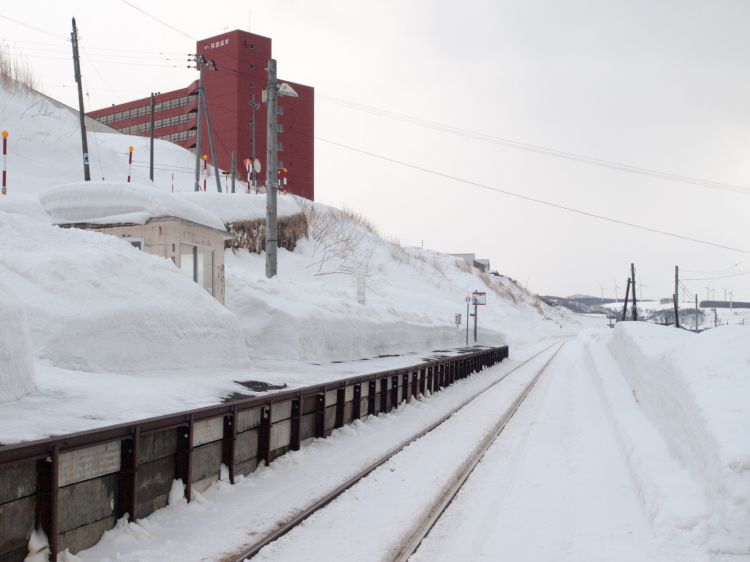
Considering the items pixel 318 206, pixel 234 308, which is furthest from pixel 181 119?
pixel 234 308

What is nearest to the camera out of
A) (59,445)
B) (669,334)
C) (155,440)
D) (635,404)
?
(59,445)

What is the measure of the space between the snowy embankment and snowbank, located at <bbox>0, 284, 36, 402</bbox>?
7.70 m

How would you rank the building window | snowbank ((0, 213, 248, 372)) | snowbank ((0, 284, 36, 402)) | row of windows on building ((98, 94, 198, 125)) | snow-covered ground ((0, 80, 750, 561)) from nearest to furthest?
1. snow-covered ground ((0, 80, 750, 561))
2. snowbank ((0, 284, 36, 402))
3. snowbank ((0, 213, 248, 372))
4. the building window
5. row of windows on building ((98, 94, 198, 125))

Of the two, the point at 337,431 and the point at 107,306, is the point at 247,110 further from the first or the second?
the point at 337,431

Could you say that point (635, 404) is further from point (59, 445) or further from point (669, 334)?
point (59, 445)

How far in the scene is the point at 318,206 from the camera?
63688 mm

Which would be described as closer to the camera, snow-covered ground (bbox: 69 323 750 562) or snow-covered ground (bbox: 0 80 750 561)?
snow-covered ground (bbox: 69 323 750 562)

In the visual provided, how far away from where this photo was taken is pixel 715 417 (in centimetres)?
741

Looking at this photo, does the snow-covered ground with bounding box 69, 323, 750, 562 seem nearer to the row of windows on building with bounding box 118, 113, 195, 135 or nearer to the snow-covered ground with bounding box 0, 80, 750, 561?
the snow-covered ground with bounding box 0, 80, 750, 561

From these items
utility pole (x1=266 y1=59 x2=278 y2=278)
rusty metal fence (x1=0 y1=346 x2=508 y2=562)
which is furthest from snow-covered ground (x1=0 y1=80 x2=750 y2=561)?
utility pole (x1=266 y1=59 x2=278 y2=278)

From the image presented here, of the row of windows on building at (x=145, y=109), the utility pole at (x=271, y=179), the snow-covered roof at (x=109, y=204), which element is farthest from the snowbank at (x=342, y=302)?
the row of windows on building at (x=145, y=109)

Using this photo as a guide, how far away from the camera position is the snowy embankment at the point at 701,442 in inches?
247

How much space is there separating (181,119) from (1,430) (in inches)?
3498

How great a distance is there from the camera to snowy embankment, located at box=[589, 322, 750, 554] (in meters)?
6.27
